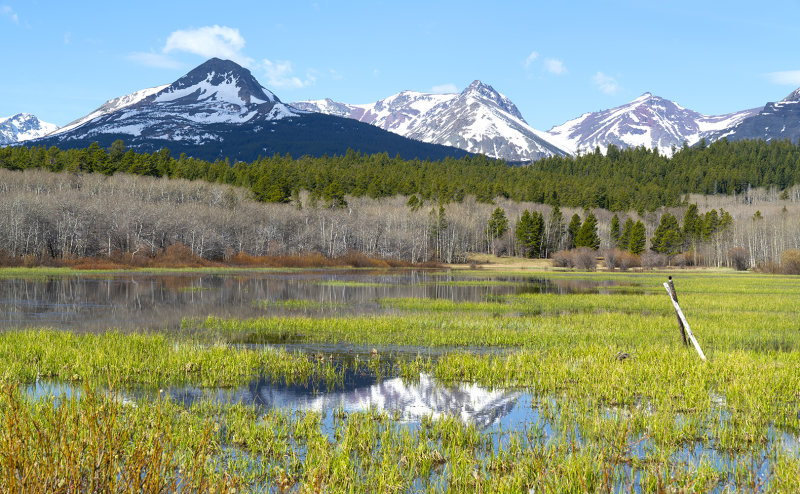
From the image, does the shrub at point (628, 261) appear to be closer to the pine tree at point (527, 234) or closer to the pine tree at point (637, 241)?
the pine tree at point (637, 241)

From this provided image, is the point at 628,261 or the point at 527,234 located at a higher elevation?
the point at 527,234

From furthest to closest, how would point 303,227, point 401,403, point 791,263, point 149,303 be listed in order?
point 303,227
point 791,263
point 149,303
point 401,403

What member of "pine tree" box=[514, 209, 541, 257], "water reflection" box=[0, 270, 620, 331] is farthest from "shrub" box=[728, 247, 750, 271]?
"water reflection" box=[0, 270, 620, 331]

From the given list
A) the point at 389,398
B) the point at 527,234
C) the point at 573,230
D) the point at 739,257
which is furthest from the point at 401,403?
the point at 573,230

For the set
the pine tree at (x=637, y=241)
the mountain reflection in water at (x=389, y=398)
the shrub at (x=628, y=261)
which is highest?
the pine tree at (x=637, y=241)

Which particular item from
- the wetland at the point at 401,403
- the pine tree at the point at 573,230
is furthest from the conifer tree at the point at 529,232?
the wetland at the point at 401,403

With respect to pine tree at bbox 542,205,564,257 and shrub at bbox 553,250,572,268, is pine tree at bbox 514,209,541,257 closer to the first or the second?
pine tree at bbox 542,205,564,257

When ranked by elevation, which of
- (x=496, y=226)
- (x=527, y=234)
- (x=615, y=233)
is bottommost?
(x=527, y=234)

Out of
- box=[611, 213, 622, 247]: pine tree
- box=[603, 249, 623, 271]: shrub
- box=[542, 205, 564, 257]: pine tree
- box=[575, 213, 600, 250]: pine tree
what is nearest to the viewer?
box=[603, 249, 623, 271]: shrub

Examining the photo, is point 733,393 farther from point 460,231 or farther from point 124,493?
point 460,231

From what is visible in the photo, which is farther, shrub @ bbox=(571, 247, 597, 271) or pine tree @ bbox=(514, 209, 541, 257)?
pine tree @ bbox=(514, 209, 541, 257)

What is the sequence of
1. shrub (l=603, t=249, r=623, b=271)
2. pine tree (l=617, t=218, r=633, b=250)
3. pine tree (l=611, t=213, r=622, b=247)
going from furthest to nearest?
pine tree (l=611, t=213, r=622, b=247)
pine tree (l=617, t=218, r=633, b=250)
shrub (l=603, t=249, r=623, b=271)

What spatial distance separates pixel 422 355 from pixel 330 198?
472ft

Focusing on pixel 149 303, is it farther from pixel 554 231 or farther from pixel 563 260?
pixel 554 231
